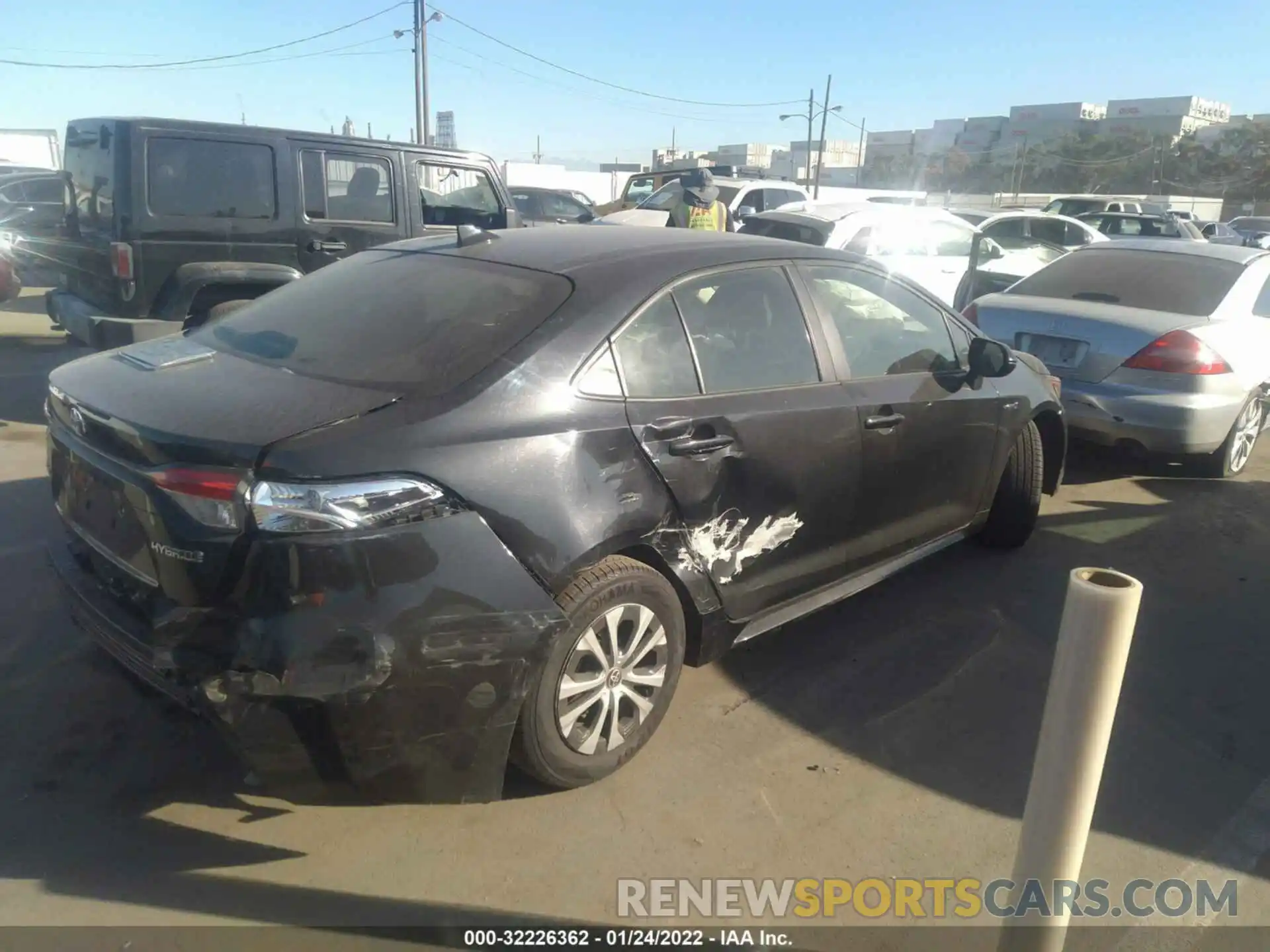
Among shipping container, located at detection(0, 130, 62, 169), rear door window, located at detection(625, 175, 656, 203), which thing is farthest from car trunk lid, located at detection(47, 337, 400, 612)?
shipping container, located at detection(0, 130, 62, 169)

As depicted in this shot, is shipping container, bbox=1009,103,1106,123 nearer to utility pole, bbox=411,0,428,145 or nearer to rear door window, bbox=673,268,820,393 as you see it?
utility pole, bbox=411,0,428,145

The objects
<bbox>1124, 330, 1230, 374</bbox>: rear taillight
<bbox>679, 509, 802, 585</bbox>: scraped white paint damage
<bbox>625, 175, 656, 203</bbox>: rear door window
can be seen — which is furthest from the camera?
<bbox>625, 175, 656, 203</bbox>: rear door window

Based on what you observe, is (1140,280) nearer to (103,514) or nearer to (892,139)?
(103,514)

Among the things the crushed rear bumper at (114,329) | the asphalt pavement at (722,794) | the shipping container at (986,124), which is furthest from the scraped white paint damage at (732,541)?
the shipping container at (986,124)

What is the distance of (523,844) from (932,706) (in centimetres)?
162

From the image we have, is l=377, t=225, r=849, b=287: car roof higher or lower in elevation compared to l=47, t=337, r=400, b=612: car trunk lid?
higher

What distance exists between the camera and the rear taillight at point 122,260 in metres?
6.16

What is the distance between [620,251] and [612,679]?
146cm

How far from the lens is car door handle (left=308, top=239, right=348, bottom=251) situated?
6863 millimetres

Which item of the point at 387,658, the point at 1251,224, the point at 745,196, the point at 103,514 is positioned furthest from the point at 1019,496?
the point at 1251,224

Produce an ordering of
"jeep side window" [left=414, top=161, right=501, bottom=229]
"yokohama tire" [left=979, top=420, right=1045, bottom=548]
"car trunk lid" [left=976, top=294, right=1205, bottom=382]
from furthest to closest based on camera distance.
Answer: "jeep side window" [left=414, top=161, right=501, bottom=229] < "car trunk lid" [left=976, top=294, right=1205, bottom=382] < "yokohama tire" [left=979, top=420, right=1045, bottom=548]

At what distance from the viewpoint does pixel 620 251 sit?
329cm

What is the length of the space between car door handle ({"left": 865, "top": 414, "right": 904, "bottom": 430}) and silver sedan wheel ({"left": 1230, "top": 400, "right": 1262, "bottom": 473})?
3.50 meters

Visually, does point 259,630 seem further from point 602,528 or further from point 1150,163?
point 1150,163
